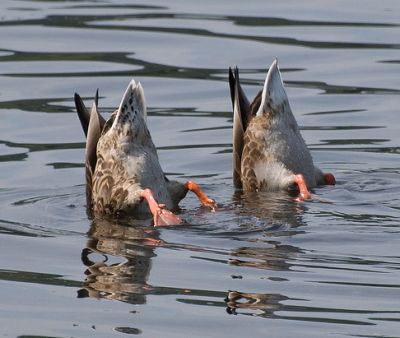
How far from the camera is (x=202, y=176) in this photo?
36.5ft

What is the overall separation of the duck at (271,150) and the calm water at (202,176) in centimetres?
18

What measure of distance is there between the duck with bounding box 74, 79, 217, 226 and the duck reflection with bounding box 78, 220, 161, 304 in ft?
0.79

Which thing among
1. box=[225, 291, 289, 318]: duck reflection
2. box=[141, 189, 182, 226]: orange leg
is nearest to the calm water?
box=[225, 291, 289, 318]: duck reflection

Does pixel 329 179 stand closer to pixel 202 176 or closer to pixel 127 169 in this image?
pixel 202 176

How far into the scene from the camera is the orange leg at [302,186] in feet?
33.9

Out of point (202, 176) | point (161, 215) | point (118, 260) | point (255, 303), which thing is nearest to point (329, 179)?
point (202, 176)

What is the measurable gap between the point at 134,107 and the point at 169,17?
7038 mm

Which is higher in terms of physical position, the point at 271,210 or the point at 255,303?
the point at 271,210

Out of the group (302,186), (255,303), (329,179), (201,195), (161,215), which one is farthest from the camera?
(329,179)

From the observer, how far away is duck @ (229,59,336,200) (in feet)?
35.4

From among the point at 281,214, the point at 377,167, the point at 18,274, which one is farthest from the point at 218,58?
the point at 18,274

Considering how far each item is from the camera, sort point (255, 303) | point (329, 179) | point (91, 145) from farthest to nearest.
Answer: point (329, 179), point (91, 145), point (255, 303)

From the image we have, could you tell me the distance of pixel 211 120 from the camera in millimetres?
12891

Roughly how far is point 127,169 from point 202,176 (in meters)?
1.18
